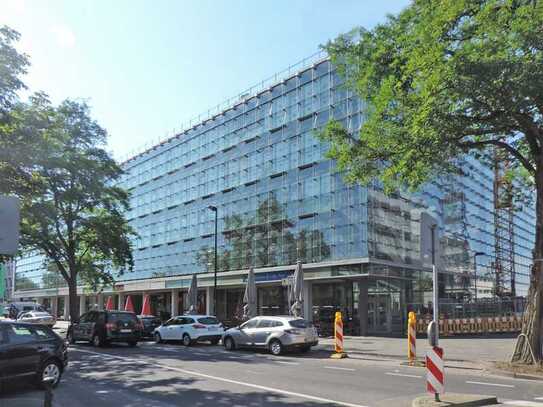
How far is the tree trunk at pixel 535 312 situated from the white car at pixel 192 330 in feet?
46.3

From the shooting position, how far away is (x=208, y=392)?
11.2 m

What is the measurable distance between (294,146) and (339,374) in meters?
26.5

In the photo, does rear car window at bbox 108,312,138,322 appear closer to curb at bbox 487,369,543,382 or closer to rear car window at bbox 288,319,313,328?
rear car window at bbox 288,319,313,328

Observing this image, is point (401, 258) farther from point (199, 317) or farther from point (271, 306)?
point (199, 317)

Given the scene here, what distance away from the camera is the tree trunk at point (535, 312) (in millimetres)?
14688

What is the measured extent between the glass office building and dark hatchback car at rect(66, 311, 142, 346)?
41.4 ft

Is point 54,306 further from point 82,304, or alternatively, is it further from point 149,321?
point 149,321

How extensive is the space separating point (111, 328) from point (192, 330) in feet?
11.9

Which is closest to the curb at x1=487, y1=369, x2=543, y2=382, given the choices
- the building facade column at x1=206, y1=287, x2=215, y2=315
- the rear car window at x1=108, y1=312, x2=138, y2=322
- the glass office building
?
the glass office building

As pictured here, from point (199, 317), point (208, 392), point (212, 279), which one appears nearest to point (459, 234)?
point (212, 279)

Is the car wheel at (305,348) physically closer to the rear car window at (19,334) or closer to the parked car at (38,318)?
the rear car window at (19,334)

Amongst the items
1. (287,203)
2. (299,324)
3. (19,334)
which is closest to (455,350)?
(299,324)

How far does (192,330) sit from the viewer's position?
25.3 m

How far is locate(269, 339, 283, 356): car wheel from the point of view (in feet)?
66.4
